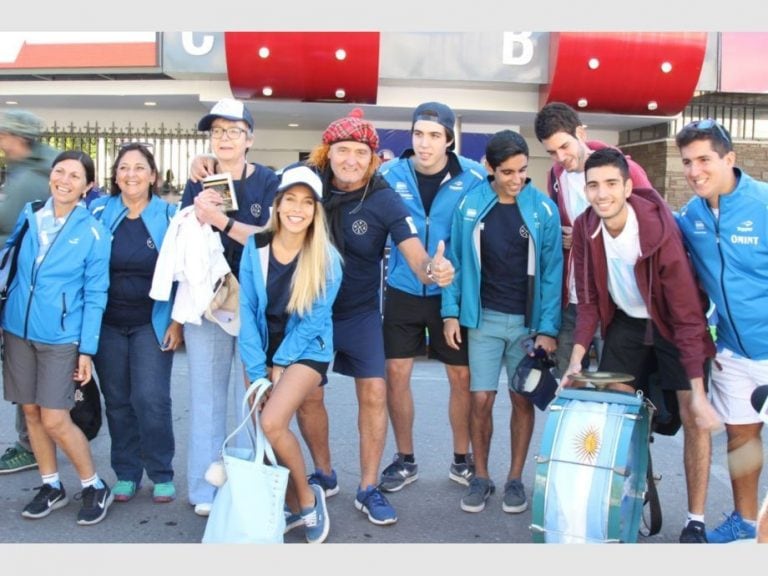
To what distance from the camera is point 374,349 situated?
176 inches

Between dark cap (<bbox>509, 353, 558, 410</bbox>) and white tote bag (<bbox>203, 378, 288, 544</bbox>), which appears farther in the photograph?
dark cap (<bbox>509, 353, 558, 410</bbox>)

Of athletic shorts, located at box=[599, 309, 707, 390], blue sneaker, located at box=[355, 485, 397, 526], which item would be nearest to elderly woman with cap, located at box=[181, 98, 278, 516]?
blue sneaker, located at box=[355, 485, 397, 526]

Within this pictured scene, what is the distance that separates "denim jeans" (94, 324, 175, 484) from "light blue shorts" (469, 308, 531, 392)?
176cm

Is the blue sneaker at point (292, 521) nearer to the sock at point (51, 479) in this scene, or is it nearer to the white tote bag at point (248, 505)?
the white tote bag at point (248, 505)

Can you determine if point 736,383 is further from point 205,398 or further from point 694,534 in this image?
point 205,398

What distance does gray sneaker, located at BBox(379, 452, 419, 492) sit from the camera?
4.97 meters

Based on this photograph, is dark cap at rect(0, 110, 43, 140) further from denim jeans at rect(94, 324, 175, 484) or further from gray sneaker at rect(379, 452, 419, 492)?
gray sneaker at rect(379, 452, 419, 492)

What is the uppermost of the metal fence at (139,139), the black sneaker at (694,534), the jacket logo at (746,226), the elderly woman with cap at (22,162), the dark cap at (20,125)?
the metal fence at (139,139)

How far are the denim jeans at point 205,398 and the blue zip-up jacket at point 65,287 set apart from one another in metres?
0.52

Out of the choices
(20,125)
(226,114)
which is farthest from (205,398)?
(20,125)

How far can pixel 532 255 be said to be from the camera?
459cm

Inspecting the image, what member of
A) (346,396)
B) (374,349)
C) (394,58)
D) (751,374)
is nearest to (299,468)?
(374,349)

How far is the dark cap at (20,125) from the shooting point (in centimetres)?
477

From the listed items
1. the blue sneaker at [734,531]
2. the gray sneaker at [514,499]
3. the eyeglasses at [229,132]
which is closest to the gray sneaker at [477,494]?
the gray sneaker at [514,499]
